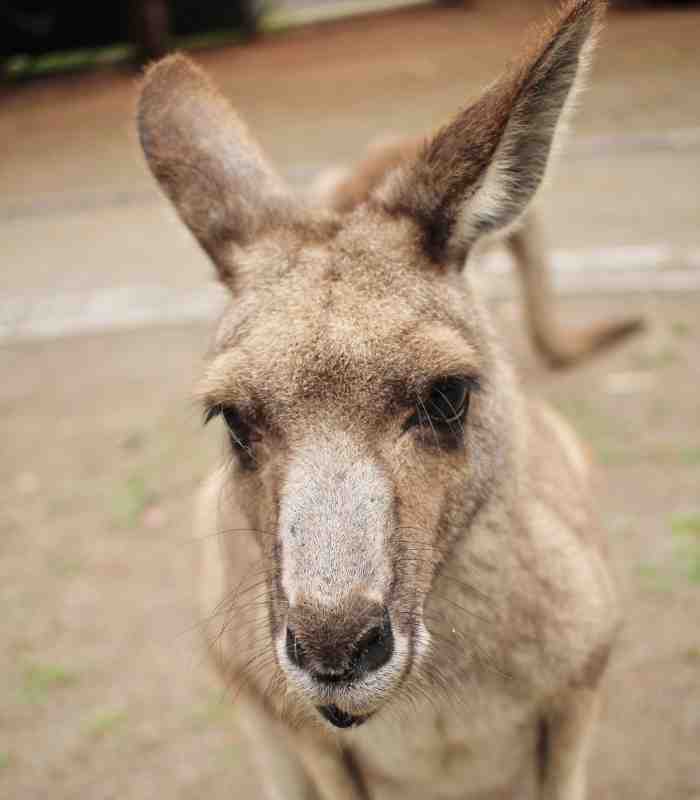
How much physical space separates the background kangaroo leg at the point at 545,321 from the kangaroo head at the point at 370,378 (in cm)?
318

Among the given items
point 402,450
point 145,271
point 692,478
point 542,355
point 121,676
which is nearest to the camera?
point 402,450

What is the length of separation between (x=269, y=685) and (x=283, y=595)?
0.82 m

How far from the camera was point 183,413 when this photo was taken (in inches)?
246

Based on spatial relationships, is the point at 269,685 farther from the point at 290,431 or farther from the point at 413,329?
the point at 413,329

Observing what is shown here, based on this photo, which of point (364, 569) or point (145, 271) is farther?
point (145, 271)

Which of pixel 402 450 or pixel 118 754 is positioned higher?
pixel 402 450

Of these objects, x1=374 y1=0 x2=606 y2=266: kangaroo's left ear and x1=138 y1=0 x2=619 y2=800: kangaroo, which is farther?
x1=374 y1=0 x2=606 y2=266: kangaroo's left ear

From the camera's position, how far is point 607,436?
5402mm

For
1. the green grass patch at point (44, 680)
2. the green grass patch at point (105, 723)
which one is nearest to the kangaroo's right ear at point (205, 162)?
the green grass patch at point (105, 723)

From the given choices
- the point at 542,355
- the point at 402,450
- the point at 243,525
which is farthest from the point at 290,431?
the point at 542,355

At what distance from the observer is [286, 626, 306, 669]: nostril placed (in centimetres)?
201

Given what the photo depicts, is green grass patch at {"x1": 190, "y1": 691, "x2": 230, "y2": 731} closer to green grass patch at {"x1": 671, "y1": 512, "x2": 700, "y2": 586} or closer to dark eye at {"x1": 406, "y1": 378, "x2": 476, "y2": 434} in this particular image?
green grass patch at {"x1": 671, "y1": 512, "x2": 700, "y2": 586}

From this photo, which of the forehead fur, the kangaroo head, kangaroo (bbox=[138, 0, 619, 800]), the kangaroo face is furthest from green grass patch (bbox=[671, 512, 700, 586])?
the forehead fur

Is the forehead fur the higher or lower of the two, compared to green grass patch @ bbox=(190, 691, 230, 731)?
higher
